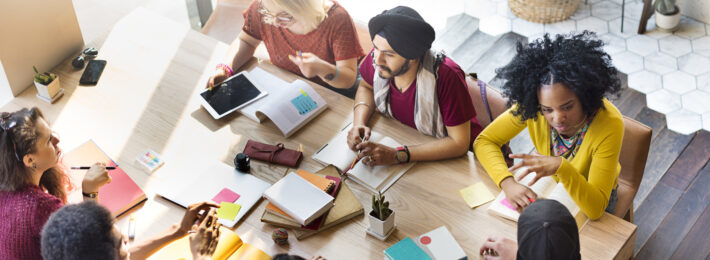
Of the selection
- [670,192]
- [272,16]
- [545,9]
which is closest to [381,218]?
[272,16]

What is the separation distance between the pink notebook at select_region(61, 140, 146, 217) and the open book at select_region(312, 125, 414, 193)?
73 centimetres

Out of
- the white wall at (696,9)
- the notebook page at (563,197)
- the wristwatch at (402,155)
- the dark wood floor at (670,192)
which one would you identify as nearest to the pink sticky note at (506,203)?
the notebook page at (563,197)

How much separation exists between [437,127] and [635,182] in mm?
805

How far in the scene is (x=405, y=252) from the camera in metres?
2.17

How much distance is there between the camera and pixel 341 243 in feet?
7.45

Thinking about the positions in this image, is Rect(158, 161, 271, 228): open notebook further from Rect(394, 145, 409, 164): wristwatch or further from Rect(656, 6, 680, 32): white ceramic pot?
Rect(656, 6, 680, 32): white ceramic pot

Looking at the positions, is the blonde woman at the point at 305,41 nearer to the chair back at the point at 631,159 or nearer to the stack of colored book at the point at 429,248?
the stack of colored book at the point at 429,248

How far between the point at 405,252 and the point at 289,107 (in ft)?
3.11

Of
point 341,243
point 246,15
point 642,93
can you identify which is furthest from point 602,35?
point 341,243

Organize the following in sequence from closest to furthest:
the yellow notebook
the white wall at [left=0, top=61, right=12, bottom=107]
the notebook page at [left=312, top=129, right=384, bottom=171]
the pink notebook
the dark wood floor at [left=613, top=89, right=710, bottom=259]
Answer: the yellow notebook < the pink notebook < the notebook page at [left=312, top=129, right=384, bottom=171] < the dark wood floor at [left=613, top=89, right=710, bottom=259] < the white wall at [left=0, top=61, right=12, bottom=107]

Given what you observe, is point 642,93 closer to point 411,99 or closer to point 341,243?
point 411,99

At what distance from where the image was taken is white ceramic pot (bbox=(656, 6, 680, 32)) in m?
4.35

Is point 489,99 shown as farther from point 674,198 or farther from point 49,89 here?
point 49,89

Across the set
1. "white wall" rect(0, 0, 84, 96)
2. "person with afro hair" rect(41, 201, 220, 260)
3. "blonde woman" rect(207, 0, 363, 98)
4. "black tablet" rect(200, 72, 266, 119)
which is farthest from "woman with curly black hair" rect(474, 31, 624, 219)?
"white wall" rect(0, 0, 84, 96)
